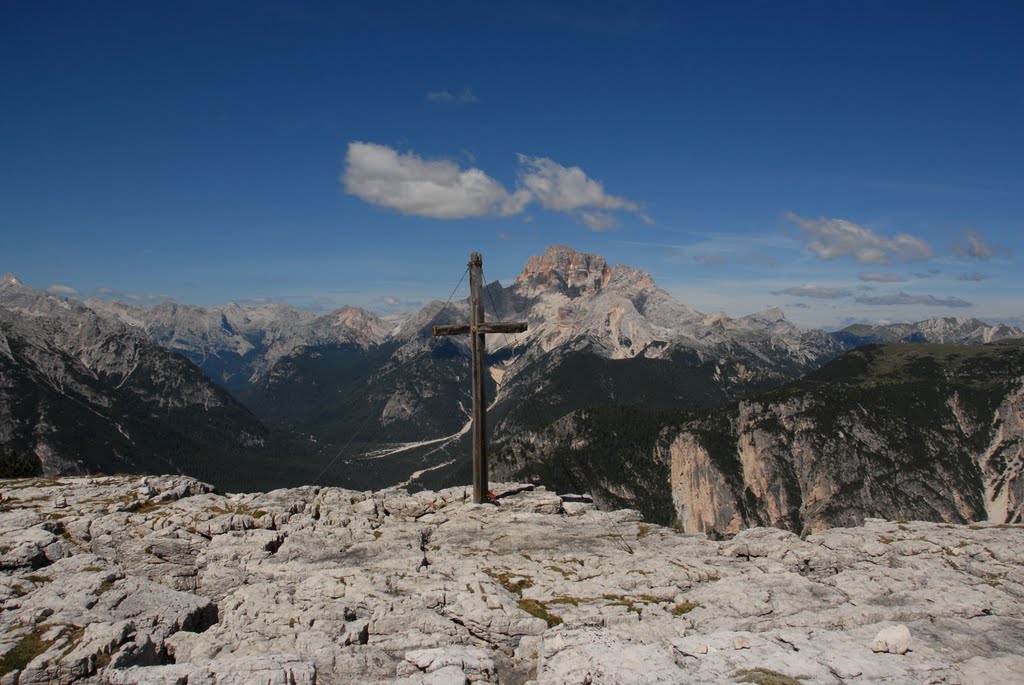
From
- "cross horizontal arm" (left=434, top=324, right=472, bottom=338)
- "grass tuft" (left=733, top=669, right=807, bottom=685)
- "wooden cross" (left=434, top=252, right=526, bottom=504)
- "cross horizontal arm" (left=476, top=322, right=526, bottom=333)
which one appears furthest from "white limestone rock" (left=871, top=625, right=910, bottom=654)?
"cross horizontal arm" (left=434, top=324, right=472, bottom=338)

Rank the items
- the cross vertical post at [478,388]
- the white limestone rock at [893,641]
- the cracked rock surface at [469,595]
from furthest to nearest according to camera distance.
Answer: the cross vertical post at [478,388] < the cracked rock surface at [469,595] < the white limestone rock at [893,641]

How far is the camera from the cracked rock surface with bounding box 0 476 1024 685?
61.2 ft

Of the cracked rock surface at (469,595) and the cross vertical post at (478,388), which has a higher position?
the cross vertical post at (478,388)

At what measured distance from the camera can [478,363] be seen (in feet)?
149

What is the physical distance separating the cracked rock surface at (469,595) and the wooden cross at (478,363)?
2.36 m

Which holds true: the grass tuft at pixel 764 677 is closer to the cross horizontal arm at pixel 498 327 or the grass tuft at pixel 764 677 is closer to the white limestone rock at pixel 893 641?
the white limestone rock at pixel 893 641

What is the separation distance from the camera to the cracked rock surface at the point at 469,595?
18.7 meters

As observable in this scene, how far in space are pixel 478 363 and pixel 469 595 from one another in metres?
20.2

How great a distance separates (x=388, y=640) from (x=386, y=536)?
1426 cm

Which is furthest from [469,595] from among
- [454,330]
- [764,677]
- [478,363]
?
[454,330]

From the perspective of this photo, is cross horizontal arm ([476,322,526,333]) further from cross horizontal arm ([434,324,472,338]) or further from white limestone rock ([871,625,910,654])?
white limestone rock ([871,625,910,654])

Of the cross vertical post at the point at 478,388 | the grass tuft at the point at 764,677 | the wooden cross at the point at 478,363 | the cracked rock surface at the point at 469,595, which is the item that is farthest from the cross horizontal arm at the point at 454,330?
the grass tuft at the point at 764,677

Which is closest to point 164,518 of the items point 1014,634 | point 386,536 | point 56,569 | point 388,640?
point 56,569

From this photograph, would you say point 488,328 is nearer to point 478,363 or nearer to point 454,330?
point 478,363
